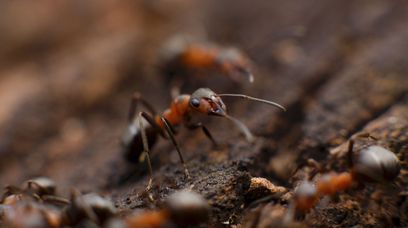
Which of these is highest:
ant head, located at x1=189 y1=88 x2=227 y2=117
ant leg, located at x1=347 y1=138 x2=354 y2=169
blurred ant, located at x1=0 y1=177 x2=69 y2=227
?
ant head, located at x1=189 y1=88 x2=227 y2=117

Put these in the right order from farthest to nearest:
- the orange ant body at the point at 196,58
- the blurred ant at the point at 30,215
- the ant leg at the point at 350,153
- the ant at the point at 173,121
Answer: the orange ant body at the point at 196,58
the ant at the point at 173,121
the ant leg at the point at 350,153
the blurred ant at the point at 30,215

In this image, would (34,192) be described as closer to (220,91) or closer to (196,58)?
(220,91)

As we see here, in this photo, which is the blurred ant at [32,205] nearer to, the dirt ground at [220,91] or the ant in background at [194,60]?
the dirt ground at [220,91]

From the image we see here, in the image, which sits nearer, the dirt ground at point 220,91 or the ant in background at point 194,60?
the dirt ground at point 220,91

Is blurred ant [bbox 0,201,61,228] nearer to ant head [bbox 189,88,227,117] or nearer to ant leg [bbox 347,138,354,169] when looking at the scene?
ant head [bbox 189,88,227,117]

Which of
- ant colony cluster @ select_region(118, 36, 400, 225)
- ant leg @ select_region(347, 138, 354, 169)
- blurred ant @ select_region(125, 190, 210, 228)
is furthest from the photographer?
ant leg @ select_region(347, 138, 354, 169)

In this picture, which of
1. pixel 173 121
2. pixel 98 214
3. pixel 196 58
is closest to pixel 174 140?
pixel 173 121

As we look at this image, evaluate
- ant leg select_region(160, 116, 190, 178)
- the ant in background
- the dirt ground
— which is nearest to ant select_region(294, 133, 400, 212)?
the dirt ground

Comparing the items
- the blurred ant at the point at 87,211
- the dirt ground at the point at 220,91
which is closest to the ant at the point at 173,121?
the dirt ground at the point at 220,91
